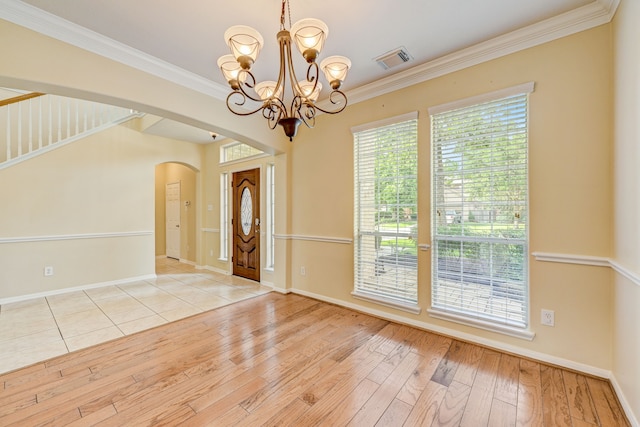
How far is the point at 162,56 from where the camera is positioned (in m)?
2.58

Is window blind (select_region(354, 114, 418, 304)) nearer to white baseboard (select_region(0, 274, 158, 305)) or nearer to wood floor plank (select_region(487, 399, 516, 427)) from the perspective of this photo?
wood floor plank (select_region(487, 399, 516, 427))

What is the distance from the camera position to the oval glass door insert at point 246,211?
16.7 ft

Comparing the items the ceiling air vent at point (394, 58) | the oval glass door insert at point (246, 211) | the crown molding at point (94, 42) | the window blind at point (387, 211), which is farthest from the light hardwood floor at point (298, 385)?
the ceiling air vent at point (394, 58)

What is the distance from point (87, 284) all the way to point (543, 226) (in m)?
6.11

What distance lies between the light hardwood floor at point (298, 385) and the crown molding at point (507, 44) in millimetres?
2670

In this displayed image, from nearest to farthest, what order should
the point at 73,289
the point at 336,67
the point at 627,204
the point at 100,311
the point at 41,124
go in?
the point at 627,204 < the point at 336,67 < the point at 100,311 < the point at 41,124 < the point at 73,289

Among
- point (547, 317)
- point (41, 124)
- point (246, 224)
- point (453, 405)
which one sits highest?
point (41, 124)

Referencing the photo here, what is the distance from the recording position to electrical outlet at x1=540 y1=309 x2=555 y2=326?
2.21m

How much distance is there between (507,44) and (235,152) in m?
4.51

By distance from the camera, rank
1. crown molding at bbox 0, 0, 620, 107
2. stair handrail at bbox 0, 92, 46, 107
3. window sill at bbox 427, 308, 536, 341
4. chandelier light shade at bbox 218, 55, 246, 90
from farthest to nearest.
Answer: stair handrail at bbox 0, 92, 46, 107 < window sill at bbox 427, 308, 536, 341 < crown molding at bbox 0, 0, 620, 107 < chandelier light shade at bbox 218, 55, 246, 90

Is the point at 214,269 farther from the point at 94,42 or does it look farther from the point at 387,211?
the point at 94,42

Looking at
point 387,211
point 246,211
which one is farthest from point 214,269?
point 387,211

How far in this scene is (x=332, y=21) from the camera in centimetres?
214

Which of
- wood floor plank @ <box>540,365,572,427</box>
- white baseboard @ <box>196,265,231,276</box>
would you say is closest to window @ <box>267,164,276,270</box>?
white baseboard @ <box>196,265,231,276</box>
